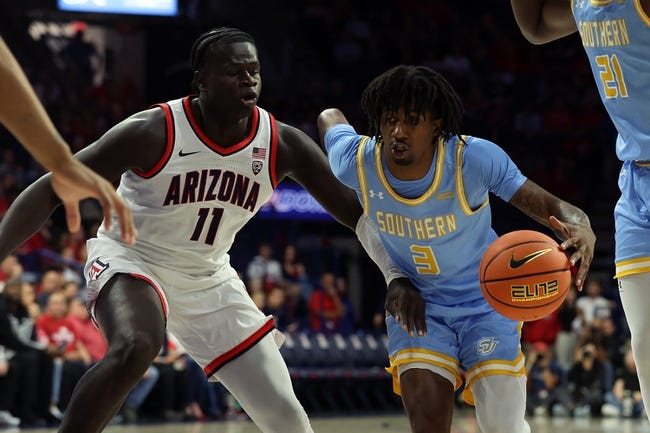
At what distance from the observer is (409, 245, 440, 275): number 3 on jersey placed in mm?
4609

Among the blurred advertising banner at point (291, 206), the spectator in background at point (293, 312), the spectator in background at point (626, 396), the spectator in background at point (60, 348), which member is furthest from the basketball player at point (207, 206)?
the blurred advertising banner at point (291, 206)

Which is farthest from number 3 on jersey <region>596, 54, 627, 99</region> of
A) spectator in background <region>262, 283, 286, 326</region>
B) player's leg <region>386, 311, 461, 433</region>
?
spectator in background <region>262, 283, 286, 326</region>

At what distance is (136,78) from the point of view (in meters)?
18.7

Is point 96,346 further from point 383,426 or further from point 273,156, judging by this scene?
point 273,156

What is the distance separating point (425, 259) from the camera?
15.2ft

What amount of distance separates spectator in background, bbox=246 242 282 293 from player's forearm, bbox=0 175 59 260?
832 cm

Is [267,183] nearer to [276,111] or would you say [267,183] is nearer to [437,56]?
[276,111]

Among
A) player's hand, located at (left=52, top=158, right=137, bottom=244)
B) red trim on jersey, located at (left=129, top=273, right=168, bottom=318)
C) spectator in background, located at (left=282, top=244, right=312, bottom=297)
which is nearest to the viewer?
player's hand, located at (left=52, top=158, right=137, bottom=244)

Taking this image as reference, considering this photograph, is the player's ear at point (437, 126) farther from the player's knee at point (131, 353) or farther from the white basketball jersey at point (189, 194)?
the player's knee at point (131, 353)

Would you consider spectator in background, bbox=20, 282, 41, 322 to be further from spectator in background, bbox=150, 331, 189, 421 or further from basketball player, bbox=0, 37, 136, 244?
basketball player, bbox=0, 37, 136, 244

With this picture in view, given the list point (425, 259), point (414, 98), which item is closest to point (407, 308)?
point (425, 259)

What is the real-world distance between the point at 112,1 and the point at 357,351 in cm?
590

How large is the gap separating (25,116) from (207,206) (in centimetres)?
220

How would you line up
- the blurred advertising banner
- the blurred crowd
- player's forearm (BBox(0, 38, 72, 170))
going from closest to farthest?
1. player's forearm (BBox(0, 38, 72, 170))
2. the blurred crowd
3. the blurred advertising banner
